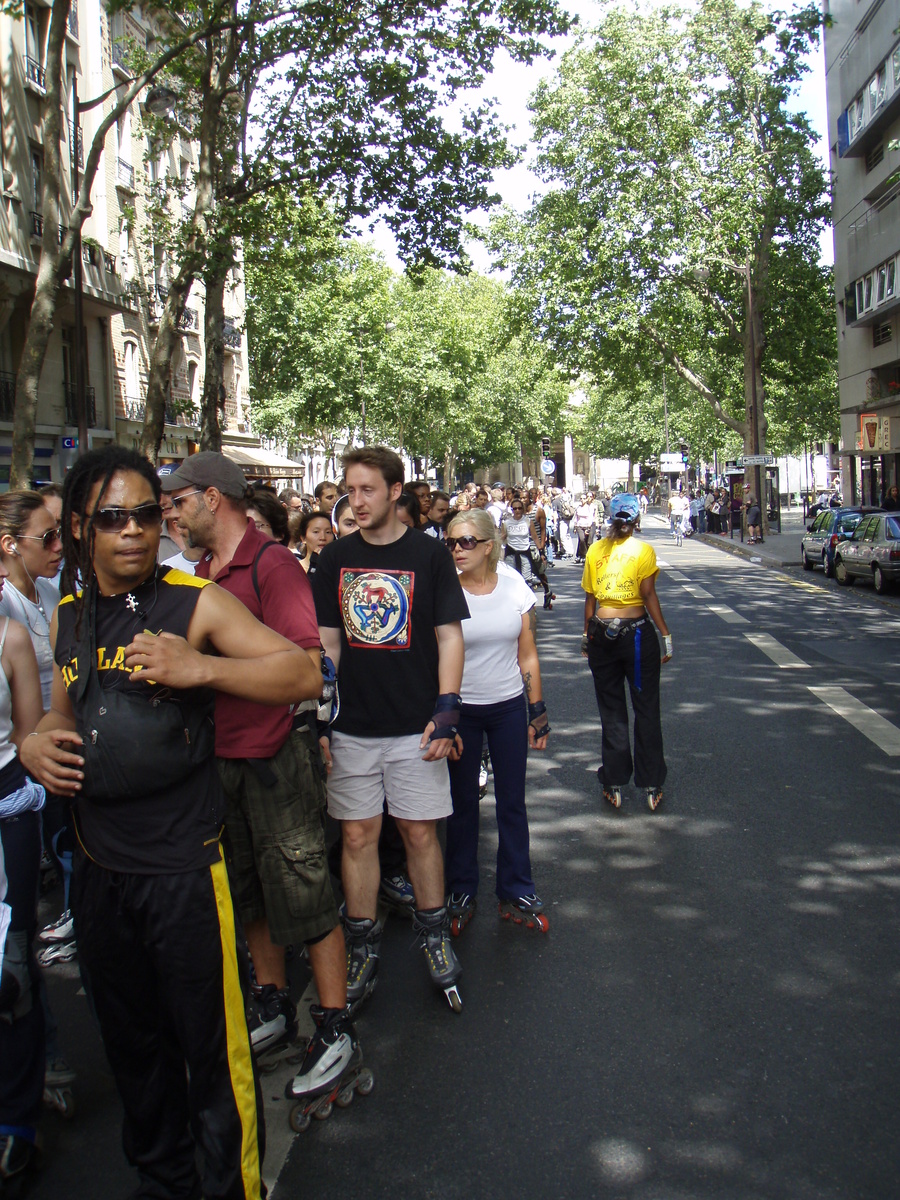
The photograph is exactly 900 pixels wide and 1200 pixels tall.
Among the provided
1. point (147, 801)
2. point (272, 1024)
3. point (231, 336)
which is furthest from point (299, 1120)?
point (231, 336)

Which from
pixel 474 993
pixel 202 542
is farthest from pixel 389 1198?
pixel 202 542

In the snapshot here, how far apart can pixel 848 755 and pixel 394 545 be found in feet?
15.7

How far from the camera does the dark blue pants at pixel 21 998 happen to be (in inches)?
120

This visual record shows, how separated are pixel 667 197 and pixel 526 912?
36382 mm

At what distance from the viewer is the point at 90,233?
28.0m

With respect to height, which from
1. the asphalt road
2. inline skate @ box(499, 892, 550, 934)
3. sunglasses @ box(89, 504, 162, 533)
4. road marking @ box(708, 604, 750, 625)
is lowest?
the asphalt road

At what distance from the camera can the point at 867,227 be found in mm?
37281

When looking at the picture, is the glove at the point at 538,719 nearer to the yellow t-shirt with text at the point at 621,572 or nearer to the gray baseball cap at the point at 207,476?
the yellow t-shirt with text at the point at 621,572

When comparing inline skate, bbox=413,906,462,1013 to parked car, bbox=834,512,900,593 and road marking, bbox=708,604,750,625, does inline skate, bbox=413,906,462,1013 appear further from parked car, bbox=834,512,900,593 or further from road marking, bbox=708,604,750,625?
parked car, bbox=834,512,900,593

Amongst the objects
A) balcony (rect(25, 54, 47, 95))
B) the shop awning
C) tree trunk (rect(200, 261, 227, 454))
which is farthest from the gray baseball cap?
the shop awning

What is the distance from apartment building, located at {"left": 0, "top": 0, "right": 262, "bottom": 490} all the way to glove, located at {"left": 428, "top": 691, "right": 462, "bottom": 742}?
53.4ft

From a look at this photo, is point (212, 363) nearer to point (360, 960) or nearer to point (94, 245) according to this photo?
point (94, 245)

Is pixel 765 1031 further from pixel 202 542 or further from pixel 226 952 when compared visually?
pixel 202 542

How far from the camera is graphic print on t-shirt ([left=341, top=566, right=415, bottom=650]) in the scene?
405 cm
